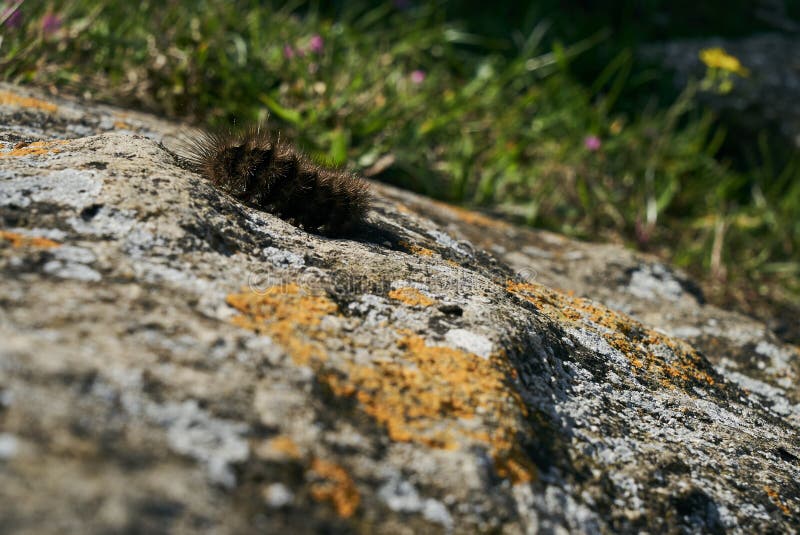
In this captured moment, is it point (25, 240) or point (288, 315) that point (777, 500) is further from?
point (25, 240)

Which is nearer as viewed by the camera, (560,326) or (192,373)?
(192,373)

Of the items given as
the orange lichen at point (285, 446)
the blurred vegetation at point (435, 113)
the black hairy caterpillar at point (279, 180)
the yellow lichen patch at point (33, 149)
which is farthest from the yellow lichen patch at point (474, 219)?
the orange lichen at point (285, 446)

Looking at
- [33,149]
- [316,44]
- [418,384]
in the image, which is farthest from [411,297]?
[316,44]

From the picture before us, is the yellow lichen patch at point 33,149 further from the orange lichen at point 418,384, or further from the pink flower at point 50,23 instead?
the pink flower at point 50,23

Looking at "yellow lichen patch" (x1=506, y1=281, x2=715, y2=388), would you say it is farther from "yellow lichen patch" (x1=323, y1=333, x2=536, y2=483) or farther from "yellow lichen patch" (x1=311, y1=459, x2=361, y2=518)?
"yellow lichen patch" (x1=311, y1=459, x2=361, y2=518)

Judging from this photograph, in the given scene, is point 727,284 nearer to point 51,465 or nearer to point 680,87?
point 680,87

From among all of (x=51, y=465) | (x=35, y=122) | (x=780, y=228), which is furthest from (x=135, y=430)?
(x=780, y=228)

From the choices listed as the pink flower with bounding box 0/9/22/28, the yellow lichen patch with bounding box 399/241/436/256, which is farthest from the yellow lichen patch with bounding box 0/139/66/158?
the pink flower with bounding box 0/9/22/28
